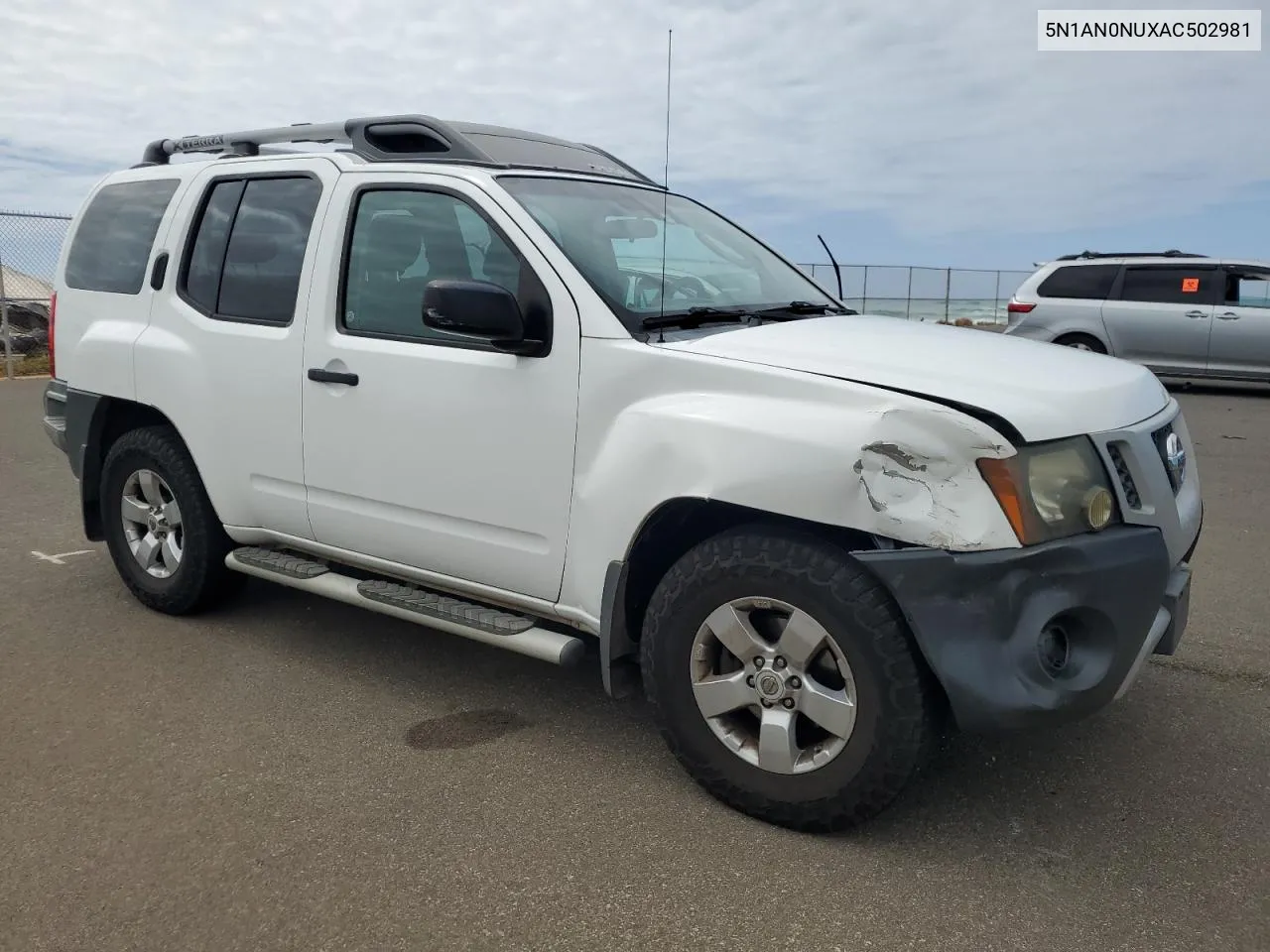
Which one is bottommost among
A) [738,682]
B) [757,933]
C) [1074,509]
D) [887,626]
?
[757,933]

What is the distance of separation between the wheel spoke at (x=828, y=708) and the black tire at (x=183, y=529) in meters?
2.71

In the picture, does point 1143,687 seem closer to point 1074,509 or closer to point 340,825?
point 1074,509

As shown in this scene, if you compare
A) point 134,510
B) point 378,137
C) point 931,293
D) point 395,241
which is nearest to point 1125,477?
point 395,241

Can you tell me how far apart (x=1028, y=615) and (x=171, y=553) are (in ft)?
11.6

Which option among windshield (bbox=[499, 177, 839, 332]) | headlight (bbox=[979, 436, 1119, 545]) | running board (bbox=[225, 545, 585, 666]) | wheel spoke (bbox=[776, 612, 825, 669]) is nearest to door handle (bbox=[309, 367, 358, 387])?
running board (bbox=[225, 545, 585, 666])

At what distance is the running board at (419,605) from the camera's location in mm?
3262

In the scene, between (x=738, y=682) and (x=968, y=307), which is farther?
(x=968, y=307)

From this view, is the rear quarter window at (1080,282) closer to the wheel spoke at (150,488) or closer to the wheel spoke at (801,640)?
the wheel spoke at (150,488)

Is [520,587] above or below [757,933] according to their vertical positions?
above

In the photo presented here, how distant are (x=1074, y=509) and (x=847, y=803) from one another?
95 cm

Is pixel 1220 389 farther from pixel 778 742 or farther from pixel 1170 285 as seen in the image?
pixel 778 742

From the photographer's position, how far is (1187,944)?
7.95ft

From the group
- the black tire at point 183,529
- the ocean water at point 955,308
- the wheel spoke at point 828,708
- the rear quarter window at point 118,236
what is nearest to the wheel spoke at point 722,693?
the wheel spoke at point 828,708

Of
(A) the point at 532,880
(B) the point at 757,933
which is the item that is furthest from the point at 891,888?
(A) the point at 532,880
